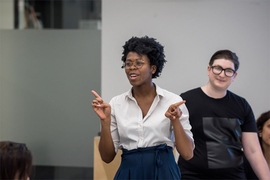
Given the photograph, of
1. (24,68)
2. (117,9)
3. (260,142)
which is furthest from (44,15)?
(260,142)

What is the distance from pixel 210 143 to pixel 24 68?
197 cm

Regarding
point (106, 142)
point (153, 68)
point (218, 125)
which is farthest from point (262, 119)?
point (106, 142)

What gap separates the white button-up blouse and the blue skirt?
0.08ft

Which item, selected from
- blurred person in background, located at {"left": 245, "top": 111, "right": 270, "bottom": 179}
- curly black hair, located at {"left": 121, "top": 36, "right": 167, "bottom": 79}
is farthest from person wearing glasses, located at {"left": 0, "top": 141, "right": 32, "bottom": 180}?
blurred person in background, located at {"left": 245, "top": 111, "right": 270, "bottom": 179}

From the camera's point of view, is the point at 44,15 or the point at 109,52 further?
the point at 44,15

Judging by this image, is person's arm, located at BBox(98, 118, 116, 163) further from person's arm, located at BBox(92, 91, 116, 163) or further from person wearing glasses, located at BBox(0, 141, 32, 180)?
person wearing glasses, located at BBox(0, 141, 32, 180)

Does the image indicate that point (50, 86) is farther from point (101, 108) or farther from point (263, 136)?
point (101, 108)

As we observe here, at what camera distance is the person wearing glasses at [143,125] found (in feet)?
6.55

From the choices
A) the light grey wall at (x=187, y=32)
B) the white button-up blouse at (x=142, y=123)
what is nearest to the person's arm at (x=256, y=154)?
the light grey wall at (x=187, y=32)

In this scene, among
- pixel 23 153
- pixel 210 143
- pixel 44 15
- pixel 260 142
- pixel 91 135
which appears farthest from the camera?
pixel 44 15

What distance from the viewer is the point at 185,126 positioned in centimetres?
203

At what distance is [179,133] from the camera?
1.94 m

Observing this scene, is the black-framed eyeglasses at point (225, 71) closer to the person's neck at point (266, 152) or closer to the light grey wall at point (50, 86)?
the person's neck at point (266, 152)

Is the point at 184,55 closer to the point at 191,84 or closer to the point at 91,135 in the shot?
the point at 191,84
